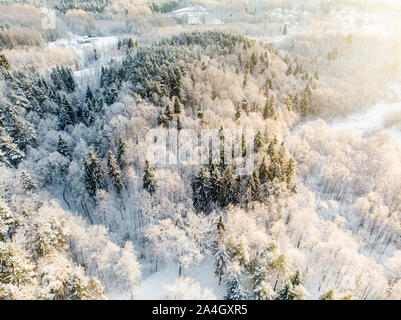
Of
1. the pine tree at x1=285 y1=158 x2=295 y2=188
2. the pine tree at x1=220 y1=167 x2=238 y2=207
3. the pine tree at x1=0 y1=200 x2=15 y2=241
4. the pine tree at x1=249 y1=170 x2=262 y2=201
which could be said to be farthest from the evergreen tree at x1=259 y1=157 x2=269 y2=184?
the pine tree at x1=0 y1=200 x2=15 y2=241

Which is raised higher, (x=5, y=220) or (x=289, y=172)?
(x=5, y=220)

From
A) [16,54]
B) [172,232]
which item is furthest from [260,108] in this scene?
[16,54]

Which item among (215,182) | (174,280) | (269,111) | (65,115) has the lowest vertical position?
(174,280)

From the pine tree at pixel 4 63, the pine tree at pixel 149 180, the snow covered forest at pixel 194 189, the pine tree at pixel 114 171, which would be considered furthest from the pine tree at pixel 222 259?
the pine tree at pixel 4 63

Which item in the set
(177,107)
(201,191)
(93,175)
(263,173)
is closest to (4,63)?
(177,107)

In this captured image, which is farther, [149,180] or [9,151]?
[9,151]

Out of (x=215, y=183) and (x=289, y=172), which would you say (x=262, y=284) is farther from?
(x=289, y=172)
